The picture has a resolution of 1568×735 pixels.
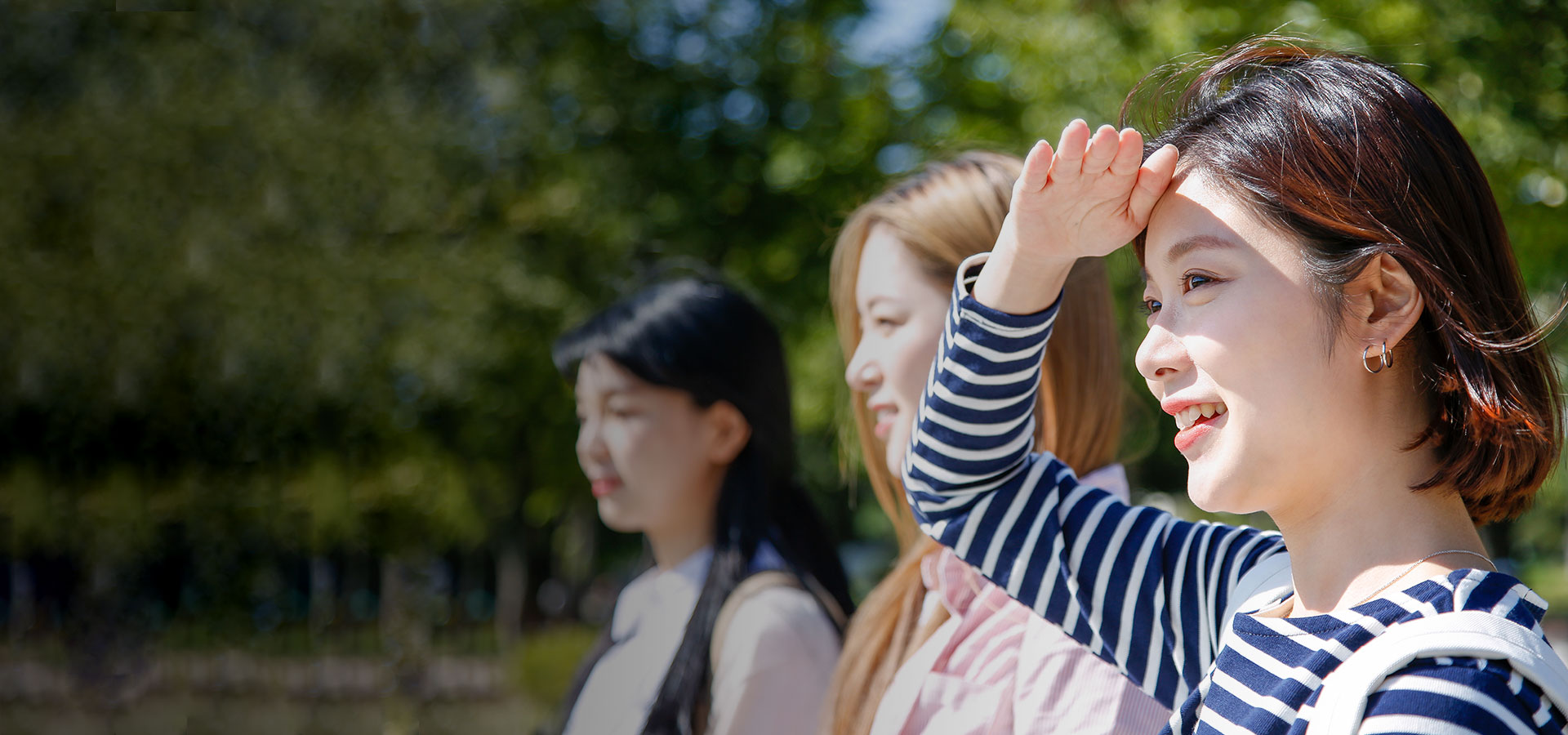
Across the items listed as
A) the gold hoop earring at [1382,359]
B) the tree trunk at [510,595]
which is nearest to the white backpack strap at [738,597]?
the gold hoop earring at [1382,359]

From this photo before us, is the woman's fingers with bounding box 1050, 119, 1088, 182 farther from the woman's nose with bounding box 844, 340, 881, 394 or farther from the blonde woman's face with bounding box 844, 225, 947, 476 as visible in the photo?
the woman's nose with bounding box 844, 340, 881, 394

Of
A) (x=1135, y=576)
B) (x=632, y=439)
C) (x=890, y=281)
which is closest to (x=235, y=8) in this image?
(x=632, y=439)

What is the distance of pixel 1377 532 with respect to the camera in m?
1.13

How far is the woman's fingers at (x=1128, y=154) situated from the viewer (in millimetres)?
1233

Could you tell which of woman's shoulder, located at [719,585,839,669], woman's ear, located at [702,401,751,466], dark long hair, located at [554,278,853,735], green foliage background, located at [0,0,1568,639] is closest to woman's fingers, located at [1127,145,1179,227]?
woman's shoulder, located at [719,585,839,669]

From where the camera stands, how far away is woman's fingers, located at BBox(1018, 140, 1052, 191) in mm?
1272

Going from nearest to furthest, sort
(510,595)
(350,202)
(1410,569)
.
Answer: (1410,569)
(350,202)
(510,595)

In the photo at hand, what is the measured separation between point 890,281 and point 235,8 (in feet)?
27.0

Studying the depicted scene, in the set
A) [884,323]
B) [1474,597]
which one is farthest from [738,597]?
[1474,597]

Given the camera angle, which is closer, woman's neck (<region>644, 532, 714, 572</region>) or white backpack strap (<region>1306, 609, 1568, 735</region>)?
white backpack strap (<region>1306, 609, 1568, 735</region>)

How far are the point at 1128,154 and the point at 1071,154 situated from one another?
0.21 ft

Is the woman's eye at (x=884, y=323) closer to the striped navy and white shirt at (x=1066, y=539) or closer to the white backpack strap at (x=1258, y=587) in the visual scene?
the striped navy and white shirt at (x=1066, y=539)

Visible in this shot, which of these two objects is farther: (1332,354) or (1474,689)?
(1332,354)

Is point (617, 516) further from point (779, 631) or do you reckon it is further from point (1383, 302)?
point (1383, 302)
